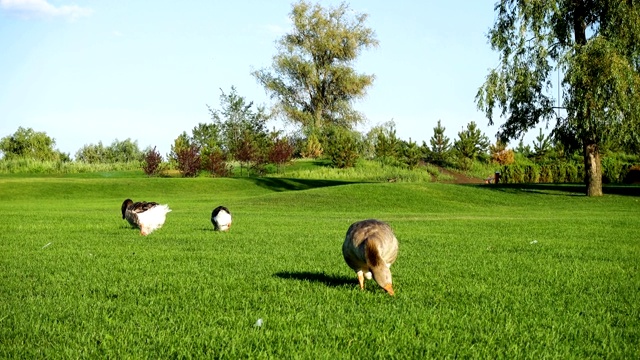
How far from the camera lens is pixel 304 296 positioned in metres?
8.74

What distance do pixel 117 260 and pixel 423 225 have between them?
511 inches

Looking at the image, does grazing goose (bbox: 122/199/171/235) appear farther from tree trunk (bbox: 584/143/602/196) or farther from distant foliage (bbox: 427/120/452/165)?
distant foliage (bbox: 427/120/452/165)

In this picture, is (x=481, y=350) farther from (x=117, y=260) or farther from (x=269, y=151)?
(x=269, y=151)

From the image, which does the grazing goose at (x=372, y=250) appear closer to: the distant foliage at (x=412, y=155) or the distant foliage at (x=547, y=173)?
the distant foliage at (x=547, y=173)

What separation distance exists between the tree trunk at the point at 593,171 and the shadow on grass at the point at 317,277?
112 feet

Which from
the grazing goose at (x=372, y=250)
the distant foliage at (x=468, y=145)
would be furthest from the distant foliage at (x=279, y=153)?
the grazing goose at (x=372, y=250)

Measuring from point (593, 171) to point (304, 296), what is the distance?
3687 centimetres

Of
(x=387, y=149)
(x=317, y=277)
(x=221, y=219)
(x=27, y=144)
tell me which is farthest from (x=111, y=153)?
(x=317, y=277)

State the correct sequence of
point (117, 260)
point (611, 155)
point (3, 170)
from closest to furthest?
point (117, 260) → point (3, 170) → point (611, 155)

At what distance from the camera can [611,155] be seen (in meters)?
67.6

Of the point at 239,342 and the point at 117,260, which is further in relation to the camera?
the point at 117,260

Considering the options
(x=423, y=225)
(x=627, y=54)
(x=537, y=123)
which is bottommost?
(x=423, y=225)

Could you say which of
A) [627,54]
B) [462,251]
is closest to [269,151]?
[627,54]

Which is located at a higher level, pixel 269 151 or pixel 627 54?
pixel 627 54
